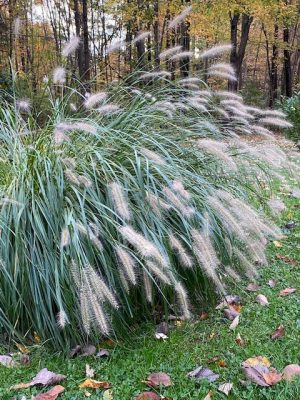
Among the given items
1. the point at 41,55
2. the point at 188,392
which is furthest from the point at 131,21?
the point at 188,392

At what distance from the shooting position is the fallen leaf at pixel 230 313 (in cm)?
214

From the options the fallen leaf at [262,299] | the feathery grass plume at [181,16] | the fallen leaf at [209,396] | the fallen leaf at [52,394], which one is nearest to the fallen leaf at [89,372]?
the fallen leaf at [52,394]

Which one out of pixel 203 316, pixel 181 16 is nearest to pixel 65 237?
pixel 203 316

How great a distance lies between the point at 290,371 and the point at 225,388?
0.29 meters

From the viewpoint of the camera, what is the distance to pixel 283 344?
1878 millimetres

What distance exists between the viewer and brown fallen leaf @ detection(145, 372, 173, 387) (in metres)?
1.63

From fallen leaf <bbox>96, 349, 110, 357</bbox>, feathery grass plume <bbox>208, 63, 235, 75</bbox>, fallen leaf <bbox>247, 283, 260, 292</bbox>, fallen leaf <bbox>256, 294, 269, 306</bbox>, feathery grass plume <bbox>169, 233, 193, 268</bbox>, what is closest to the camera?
feathery grass plume <bbox>169, 233, 193, 268</bbox>

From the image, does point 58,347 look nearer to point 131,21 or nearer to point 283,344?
point 283,344

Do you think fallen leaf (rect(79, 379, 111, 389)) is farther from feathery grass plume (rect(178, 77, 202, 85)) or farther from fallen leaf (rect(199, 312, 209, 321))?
feathery grass plume (rect(178, 77, 202, 85))

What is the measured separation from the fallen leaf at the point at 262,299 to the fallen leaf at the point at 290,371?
0.57 metres

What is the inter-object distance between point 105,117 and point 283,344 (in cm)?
169

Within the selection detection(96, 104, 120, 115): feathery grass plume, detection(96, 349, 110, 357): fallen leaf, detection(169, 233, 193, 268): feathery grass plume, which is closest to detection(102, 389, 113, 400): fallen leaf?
detection(96, 349, 110, 357): fallen leaf

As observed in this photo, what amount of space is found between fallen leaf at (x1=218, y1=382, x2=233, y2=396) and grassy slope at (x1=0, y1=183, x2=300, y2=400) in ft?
0.06

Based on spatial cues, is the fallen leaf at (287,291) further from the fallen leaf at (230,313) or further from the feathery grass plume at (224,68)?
A: the feathery grass plume at (224,68)
